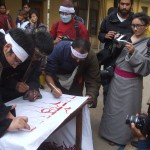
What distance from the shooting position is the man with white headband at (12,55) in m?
1.84

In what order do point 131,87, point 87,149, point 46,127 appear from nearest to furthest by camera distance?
point 46,127
point 87,149
point 131,87

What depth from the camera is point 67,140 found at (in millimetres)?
2857

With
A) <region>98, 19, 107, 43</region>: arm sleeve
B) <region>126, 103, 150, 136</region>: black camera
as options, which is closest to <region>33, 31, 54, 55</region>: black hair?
<region>126, 103, 150, 136</region>: black camera

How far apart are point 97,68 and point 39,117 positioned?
1.33m

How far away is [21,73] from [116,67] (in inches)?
48.5

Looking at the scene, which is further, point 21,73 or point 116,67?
point 116,67

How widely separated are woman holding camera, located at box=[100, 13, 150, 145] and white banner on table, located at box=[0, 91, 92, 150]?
0.82m

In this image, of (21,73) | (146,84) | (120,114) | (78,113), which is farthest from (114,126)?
(146,84)

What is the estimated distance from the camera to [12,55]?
75.2 inches

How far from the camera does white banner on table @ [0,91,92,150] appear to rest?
1.76 metres

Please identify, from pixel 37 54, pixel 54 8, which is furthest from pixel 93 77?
pixel 54 8

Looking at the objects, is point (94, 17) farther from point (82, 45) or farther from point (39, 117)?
point (39, 117)

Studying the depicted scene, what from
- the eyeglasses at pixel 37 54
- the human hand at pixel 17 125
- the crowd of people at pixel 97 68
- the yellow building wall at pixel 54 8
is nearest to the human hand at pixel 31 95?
the crowd of people at pixel 97 68

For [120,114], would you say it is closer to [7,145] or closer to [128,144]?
[128,144]
